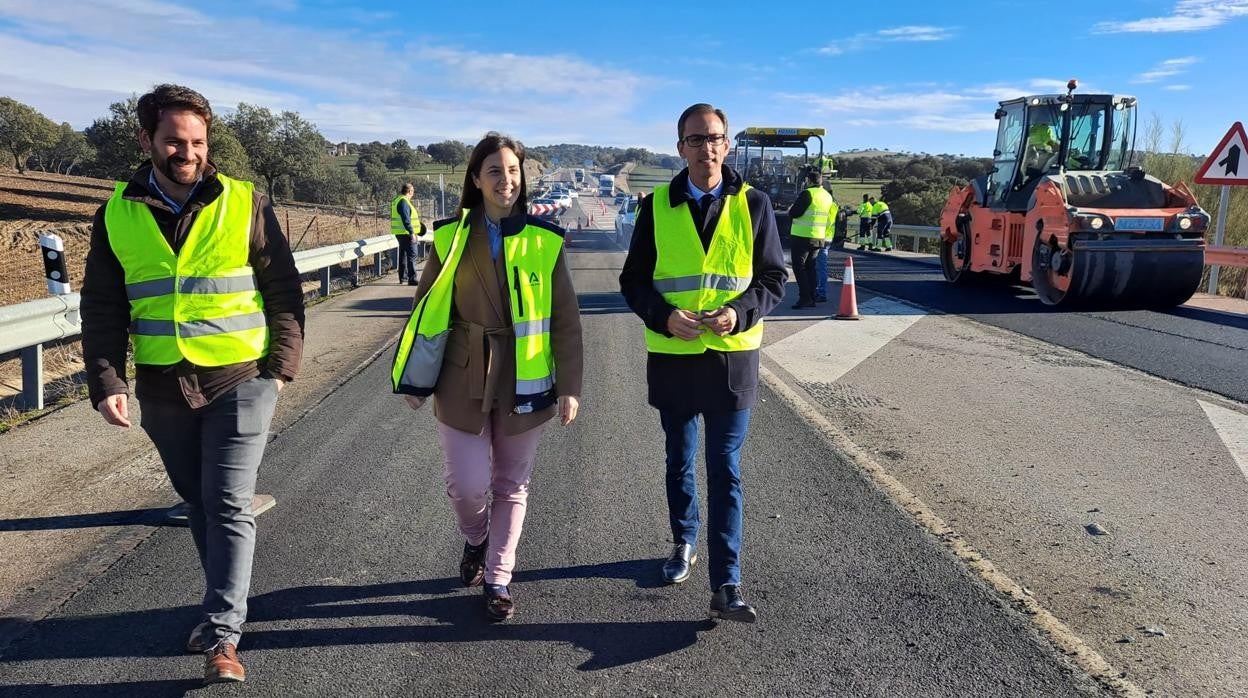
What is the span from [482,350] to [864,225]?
24635mm

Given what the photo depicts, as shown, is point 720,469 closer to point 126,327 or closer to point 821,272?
point 126,327

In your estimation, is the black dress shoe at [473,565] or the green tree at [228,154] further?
the green tree at [228,154]

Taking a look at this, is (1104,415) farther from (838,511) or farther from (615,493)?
(615,493)

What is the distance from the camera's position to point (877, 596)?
3.65 metres

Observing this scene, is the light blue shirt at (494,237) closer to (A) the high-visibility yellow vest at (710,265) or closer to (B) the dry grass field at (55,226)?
(A) the high-visibility yellow vest at (710,265)

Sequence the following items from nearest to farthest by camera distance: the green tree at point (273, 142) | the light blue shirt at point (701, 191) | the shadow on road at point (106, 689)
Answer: the shadow on road at point (106, 689) → the light blue shirt at point (701, 191) → the green tree at point (273, 142)

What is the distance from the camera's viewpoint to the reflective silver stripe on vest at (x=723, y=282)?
11.9 ft

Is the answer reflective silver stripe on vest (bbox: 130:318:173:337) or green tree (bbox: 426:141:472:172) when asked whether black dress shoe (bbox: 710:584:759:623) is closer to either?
reflective silver stripe on vest (bbox: 130:318:173:337)

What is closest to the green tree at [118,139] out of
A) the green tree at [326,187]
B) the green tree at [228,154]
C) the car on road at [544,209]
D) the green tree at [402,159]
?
the green tree at [228,154]

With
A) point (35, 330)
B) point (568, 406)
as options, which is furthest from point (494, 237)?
point (35, 330)

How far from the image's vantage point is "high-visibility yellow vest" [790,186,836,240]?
1180 centimetres

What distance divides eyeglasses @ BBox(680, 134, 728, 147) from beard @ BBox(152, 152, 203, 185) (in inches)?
72.6

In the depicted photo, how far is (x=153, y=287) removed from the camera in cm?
313

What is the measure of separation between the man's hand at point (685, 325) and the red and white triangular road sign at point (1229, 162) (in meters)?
12.6
